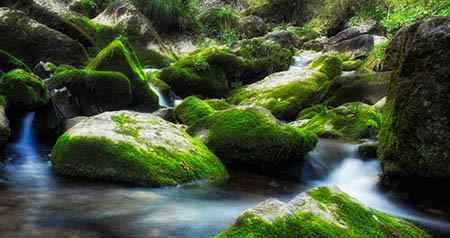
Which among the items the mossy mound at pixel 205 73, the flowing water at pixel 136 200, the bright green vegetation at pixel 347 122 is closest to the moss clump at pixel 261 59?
the mossy mound at pixel 205 73

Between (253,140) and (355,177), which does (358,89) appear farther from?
(253,140)

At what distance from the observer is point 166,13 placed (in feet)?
90.6

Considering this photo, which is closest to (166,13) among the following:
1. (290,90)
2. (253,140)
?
(290,90)

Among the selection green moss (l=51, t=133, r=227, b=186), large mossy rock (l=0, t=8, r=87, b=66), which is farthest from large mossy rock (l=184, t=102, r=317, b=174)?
large mossy rock (l=0, t=8, r=87, b=66)

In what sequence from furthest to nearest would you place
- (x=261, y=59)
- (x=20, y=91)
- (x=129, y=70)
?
(x=261, y=59) < (x=129, y=70) < (x=20, y=91)

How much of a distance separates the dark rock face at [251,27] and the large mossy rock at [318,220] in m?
30.2

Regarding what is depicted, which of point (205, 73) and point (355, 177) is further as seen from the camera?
point (205, 73)

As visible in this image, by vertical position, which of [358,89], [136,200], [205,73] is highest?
[136,200]

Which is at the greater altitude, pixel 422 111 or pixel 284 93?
pixel 422 111

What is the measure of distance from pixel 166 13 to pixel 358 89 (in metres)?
13.9

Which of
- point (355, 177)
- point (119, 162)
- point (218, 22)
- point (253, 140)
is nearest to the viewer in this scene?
point (119, 162)

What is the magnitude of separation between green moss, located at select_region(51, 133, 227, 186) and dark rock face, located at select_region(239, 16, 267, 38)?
1059 inches

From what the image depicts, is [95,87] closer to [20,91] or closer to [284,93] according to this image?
[20,91]

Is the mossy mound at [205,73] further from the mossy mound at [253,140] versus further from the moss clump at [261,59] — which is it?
the mossy mound at [253,140]
